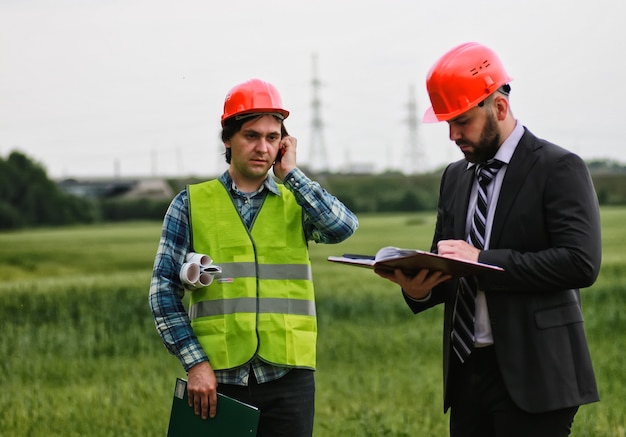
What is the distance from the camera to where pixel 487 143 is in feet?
12.5

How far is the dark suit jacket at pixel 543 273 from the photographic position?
3631 mm

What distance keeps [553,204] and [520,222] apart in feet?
0.48

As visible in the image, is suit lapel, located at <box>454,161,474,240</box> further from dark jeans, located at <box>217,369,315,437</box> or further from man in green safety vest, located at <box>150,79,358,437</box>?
dark jeans, located at <box>217,369,315,437</box>

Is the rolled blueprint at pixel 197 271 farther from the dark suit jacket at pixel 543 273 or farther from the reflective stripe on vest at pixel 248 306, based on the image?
the dark suit jacket at pixel 543 273

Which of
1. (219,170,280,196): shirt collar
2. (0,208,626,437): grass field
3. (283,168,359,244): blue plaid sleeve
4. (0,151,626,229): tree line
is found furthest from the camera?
(0,151,626,229): tree line

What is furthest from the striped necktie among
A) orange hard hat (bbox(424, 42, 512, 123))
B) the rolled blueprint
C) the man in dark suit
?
the rolled blueprint

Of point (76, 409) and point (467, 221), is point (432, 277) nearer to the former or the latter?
point (467, 221)

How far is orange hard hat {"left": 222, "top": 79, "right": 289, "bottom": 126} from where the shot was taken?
419 cm

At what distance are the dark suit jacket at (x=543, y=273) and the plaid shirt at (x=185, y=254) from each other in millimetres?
727

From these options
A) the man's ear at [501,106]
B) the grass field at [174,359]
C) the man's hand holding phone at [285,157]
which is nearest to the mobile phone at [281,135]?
the man's hand holding phone at [285,157]

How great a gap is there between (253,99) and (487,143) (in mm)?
1005

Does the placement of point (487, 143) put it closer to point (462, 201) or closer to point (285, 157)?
point (462, 201)

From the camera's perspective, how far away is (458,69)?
3.81 meters

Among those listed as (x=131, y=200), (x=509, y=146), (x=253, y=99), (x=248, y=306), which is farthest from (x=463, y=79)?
(x=131, y=200)
